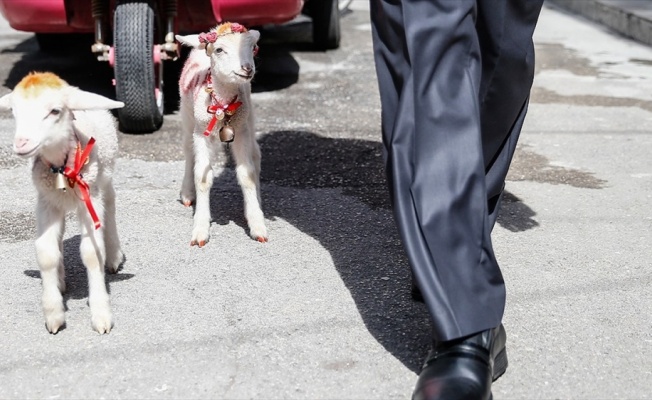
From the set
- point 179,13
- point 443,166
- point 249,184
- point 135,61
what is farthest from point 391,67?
point 179,13

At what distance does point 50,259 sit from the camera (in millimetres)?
3273

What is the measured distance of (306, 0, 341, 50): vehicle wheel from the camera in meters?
8.21

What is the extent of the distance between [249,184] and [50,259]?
3.90ft

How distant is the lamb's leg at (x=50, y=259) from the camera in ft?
10.6

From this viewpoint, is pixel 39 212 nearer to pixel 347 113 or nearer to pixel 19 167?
pixel 19 167

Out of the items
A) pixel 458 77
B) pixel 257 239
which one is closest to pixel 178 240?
pixel 257 239

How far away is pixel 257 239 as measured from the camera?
4199 mm

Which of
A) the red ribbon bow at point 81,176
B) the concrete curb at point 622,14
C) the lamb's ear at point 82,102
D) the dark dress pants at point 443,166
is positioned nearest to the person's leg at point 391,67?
the dark dress pants at point 443,166

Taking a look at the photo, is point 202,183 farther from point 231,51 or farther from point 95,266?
point 95,266

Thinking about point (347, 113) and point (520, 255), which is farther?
point (347, 113)

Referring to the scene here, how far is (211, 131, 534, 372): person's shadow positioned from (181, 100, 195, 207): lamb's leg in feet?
0.42

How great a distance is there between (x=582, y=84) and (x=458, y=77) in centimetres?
490

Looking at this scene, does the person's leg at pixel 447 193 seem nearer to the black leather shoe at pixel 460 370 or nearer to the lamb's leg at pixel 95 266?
the black leather shoe at pixel 460 370

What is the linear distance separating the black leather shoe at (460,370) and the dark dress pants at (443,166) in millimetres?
57
